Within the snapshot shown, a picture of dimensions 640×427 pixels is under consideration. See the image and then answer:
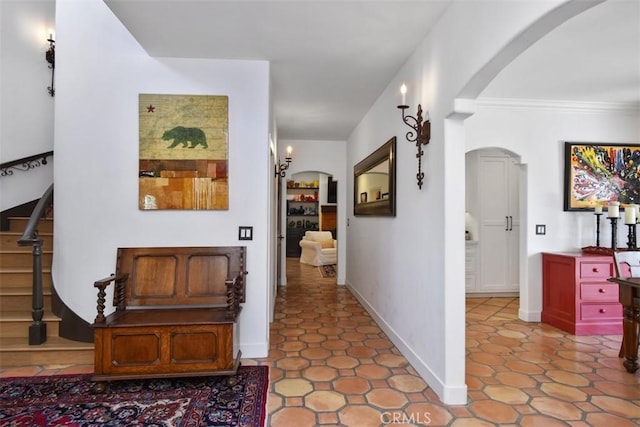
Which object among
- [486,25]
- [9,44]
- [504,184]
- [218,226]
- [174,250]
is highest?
[9,44]

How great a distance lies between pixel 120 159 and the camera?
2867 millimetres

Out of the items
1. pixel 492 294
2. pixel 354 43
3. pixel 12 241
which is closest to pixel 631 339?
pixel 492 294

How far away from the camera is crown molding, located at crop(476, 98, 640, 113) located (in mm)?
3910

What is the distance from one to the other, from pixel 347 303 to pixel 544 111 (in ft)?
11.4

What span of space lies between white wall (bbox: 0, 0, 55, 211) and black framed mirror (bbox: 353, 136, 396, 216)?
3931mm

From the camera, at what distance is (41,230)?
3541 millimetres

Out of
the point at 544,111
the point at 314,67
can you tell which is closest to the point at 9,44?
the point at 314,67

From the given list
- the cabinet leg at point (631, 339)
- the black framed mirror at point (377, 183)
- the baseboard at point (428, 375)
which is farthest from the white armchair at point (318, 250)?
the cabinet leg at point (631, 339)

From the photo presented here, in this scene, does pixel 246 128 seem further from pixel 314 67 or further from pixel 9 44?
pixel 9 44

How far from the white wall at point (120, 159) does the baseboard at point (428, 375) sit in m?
1.22

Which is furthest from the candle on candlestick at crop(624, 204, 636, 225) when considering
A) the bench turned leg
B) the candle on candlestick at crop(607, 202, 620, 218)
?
the bench turned leg

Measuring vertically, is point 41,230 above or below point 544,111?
below

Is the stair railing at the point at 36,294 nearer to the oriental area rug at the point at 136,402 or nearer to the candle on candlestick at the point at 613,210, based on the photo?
the oriental area rug at the point at 136,402

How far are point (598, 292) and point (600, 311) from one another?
0.20 metres
